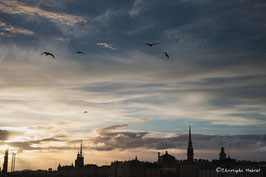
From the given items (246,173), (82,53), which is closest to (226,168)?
(246,173)

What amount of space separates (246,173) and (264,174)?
8627mm

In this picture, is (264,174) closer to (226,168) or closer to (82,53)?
(226,168)

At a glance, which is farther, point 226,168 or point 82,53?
point 226,168

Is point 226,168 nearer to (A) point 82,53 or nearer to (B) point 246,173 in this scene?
(B) point 246,173

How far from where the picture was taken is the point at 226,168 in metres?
199

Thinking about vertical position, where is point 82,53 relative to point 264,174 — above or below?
above

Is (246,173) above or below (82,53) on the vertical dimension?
below

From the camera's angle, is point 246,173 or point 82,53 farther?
point 246,173

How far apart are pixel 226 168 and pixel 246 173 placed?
1248cm

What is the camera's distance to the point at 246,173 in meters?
189

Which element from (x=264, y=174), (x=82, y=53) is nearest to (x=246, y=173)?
(x=264, y=174)

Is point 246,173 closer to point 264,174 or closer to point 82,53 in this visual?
point 264,174

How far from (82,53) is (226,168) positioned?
162311 millimetres

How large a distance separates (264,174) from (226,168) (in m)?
19.9
